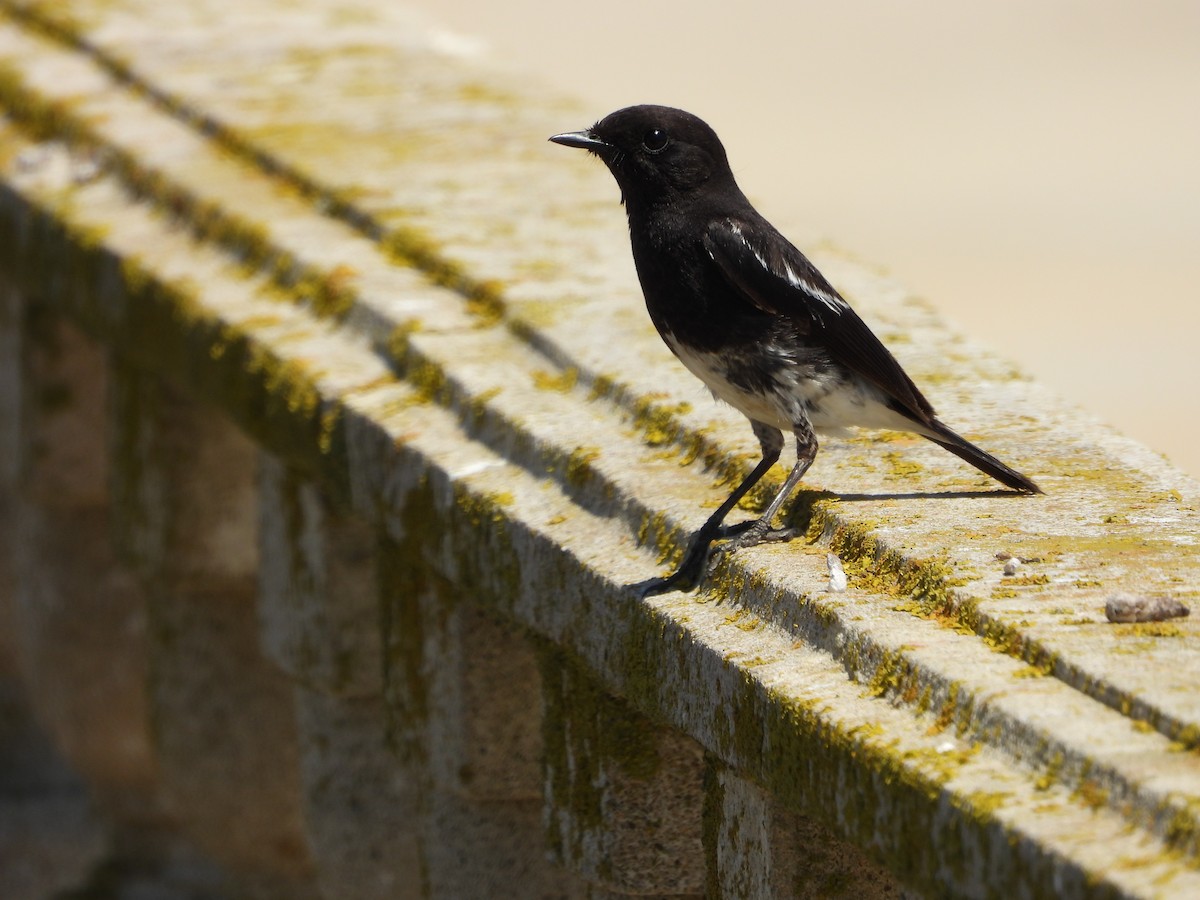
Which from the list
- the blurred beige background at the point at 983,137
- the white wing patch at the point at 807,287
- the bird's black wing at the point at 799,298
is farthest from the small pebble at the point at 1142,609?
the blurred beige background at the point at 983,137

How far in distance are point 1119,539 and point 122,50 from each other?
375 centimetres

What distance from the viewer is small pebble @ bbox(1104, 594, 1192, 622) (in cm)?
215

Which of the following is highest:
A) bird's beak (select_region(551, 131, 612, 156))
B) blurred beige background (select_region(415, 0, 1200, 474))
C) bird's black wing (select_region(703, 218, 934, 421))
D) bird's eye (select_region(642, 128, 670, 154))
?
bird's eye (select_region(642, 128, 670, 154))

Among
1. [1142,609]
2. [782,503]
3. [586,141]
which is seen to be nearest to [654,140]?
[586,141]

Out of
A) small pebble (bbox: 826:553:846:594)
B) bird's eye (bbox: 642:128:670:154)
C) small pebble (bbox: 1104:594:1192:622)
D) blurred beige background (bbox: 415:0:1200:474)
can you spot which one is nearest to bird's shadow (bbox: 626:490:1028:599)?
small pebble (bbox: 826:553:846:594)

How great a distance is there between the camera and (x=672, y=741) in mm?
2807

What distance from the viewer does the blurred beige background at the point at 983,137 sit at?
12516 millimetres

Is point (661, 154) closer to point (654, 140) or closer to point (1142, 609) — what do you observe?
point (654, 140)

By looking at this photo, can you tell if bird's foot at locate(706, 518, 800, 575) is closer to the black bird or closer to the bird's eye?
the black bird

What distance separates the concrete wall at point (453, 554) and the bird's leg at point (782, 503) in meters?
0.03

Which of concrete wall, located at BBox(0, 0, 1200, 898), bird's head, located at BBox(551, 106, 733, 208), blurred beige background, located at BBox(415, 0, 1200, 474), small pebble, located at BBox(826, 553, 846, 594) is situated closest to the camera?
concrete wall, located at BBox(0, 0, 1200, 898)

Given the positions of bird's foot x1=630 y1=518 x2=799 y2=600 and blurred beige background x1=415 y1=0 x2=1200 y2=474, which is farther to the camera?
blurred beige background x1=415 y1=0 x2=1200 y2=474

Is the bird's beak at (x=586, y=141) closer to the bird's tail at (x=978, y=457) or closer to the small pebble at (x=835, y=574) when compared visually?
the bird's tail at (x=978, y=457)

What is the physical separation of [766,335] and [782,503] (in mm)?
325
